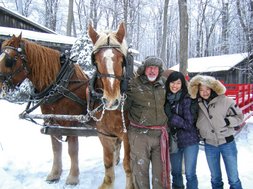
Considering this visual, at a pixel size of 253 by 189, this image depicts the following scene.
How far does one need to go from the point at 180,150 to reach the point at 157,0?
35352 mm

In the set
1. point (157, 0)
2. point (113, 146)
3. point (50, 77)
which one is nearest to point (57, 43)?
point (50, 77)

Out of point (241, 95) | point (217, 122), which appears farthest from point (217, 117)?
point (241, 95)

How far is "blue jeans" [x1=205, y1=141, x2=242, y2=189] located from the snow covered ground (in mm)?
739

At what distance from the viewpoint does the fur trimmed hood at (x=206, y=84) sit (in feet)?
10.8

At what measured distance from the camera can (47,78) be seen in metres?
4.12

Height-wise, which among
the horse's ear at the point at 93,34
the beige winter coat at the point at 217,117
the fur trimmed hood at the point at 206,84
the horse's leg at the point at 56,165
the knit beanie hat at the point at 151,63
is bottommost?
the horse's leg at the point at 56,165

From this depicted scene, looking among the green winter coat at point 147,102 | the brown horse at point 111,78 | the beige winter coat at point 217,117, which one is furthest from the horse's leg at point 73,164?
the beige winter coat at point 217,117

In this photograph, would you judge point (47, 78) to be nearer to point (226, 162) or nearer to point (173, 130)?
point (173, 130)

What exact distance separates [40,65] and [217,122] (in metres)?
2.52

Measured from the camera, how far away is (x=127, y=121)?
3.39 metres

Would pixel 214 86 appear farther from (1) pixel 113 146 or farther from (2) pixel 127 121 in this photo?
(1) pixel 113 146

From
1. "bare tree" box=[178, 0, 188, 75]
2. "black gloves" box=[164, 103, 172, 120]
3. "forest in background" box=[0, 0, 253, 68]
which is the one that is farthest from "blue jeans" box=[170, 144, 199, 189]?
"forest in background" box=[0, 0, 253, 68]

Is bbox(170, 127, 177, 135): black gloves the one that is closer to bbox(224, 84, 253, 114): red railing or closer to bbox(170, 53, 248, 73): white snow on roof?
bbox(224, 84, 253, 114): red railing

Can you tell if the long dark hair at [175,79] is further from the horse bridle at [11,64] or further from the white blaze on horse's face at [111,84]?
the horse bridle at [11,64]
